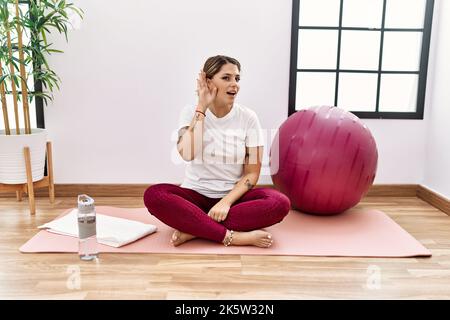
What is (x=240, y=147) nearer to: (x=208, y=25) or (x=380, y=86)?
(x=208, y=25)

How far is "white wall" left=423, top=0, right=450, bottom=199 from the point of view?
284cm

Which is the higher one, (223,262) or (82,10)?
(82,10)

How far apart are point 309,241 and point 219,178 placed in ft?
1.88

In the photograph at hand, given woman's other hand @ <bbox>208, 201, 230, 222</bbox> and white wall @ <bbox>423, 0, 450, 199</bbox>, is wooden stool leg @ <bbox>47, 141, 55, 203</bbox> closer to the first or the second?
woman's other hand @ <bbox>208, 201, 230, 222</bbox>

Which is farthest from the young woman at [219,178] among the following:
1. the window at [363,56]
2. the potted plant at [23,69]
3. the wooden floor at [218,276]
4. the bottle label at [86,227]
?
the potted plant at [23,69]

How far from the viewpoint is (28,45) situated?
2.67 metres

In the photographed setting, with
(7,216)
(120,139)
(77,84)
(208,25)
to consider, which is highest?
(208,25)

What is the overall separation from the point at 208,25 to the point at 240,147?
1107 mm

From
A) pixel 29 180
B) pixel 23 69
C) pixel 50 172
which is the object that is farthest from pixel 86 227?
pixel 23 69

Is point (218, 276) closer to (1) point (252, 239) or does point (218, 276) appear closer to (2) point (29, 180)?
(1) point (252, 239)

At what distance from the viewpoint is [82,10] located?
2.87 meters

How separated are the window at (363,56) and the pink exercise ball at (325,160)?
0.60 m

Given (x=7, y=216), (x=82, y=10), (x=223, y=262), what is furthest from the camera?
(x=82, y=10)
